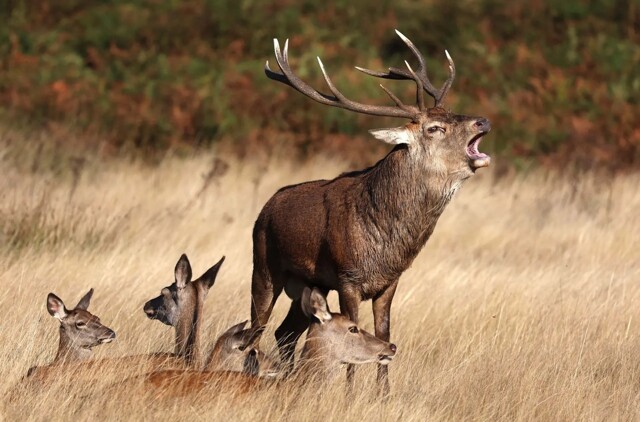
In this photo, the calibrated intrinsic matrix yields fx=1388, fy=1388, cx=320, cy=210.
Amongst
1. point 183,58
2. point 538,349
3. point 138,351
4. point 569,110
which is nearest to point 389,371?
point 538,349

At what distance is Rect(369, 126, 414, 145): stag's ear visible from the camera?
26.3ft

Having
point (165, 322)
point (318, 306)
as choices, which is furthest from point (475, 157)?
point (165, 322)

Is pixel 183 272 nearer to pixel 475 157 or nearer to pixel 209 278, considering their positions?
pixel 209 278

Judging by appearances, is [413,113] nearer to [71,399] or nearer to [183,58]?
[71,399]

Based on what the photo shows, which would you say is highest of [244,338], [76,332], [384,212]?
[384,212]

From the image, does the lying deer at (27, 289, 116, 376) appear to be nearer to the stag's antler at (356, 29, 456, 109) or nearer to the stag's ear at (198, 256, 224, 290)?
the stag's ear at (198, 256, 224, 290)

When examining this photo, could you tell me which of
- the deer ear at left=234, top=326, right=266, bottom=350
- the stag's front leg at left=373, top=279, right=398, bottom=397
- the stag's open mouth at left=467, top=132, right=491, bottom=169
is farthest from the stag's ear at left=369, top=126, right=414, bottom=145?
the deer ear at left=234, top=326, right=266, bottom=350

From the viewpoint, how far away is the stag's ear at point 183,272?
772 centimetres

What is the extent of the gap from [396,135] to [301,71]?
12.7 meters

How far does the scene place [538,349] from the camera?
8406 mm

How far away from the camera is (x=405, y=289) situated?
33.5ft

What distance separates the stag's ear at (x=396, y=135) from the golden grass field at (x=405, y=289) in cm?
131

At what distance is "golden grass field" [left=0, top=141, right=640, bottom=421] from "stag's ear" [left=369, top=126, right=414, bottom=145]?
131 cm

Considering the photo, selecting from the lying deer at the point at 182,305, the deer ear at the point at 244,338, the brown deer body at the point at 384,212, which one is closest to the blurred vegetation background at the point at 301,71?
the brown deer body at the point at 384,212
